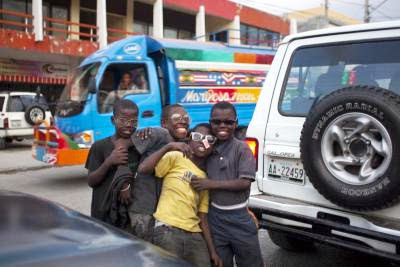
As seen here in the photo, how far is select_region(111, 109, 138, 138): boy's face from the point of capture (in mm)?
2736

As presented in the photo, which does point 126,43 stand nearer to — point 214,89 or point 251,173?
point 214,89

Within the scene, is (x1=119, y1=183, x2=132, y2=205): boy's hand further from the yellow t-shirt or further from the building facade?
the building facade

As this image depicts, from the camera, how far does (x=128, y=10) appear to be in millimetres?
21500

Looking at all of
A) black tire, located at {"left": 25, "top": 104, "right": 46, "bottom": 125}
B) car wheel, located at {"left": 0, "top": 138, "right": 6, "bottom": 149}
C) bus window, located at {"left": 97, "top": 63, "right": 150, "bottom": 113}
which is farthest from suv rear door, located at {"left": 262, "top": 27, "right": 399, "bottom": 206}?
car wheel, located at {"left": 0, "top": 138, "right": 6, "bottom": 149}

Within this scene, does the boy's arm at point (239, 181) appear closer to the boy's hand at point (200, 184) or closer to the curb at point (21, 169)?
the boy's hand at point (200, 184)

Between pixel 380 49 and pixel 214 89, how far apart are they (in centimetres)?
613

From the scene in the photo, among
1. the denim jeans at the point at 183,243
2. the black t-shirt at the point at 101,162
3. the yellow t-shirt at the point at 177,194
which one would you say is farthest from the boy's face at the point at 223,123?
the denim jeans at the point at 183,243

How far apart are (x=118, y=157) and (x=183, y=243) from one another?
0.61m

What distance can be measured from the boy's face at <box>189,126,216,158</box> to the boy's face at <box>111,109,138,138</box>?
36 centimetres

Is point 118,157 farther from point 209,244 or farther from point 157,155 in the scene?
point 209,244

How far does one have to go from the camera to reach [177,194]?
105 inches

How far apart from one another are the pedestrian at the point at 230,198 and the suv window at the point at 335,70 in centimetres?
97

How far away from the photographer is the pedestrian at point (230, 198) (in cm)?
273

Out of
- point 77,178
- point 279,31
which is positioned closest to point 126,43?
point 77,178
